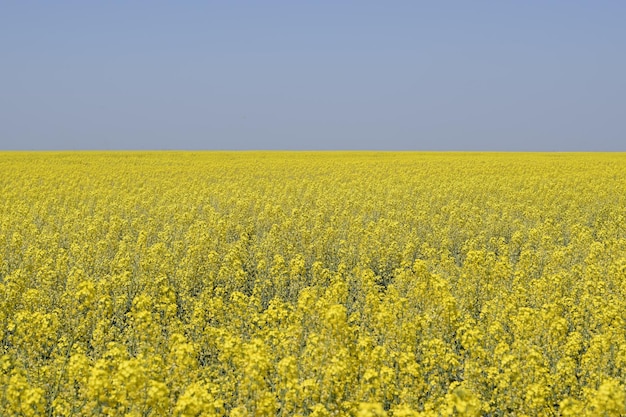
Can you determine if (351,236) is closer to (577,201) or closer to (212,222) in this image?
(212,222)

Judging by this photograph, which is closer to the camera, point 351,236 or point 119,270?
point 119,270

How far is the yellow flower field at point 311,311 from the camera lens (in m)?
5.92

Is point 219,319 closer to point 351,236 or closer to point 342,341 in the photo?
point 342,341

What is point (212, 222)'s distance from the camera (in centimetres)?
1638

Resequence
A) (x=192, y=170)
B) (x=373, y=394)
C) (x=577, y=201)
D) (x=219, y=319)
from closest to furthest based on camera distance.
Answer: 1. (x=373, y=394)
2. (x=219, y=319)
3. (x=577, y=201)
4. (x=192, y=170)

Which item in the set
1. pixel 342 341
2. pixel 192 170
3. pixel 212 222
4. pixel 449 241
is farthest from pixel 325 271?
pixel 192 170

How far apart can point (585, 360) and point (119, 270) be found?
30.5 feet

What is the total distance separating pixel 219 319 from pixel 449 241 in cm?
808

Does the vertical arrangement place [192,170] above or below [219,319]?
above

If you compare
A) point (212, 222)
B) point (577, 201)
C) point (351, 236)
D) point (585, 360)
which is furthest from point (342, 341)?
point (577, 201)

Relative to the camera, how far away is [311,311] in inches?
332

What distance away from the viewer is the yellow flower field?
592 centimetres

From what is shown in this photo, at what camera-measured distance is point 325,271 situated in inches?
442

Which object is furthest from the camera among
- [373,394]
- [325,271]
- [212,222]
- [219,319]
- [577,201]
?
[577,201]
